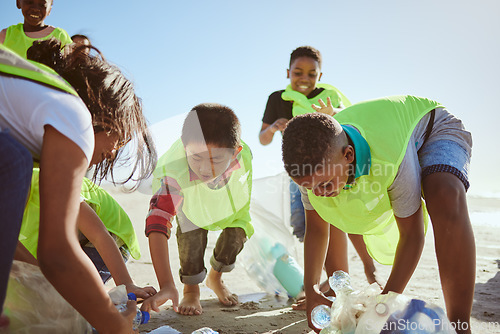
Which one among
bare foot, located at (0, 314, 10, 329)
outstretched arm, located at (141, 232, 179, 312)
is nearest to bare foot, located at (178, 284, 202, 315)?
outstretched arm, located at (141, 232, 179, 312)

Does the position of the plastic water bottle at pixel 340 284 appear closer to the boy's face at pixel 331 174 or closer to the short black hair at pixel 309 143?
the boy's face at pixel 331 174

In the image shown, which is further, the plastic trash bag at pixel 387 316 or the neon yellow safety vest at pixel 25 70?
the plastic trash bag at pixel 387 316

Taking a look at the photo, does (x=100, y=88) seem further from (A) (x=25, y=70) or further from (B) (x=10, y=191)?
(B) (x=10, y=191)

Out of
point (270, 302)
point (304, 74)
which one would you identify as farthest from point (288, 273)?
point (304, 74)

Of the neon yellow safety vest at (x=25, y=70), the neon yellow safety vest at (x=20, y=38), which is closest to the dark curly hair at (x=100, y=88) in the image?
the neon yellow safety vest at (x=25, y=70)

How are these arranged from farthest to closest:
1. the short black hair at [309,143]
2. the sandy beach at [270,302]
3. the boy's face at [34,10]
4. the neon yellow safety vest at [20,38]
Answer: the boy's face at [34,10] → the neon yellow safety vest at [20,38] → the sandy beach at [270,302] → the short black hair at [309,143]

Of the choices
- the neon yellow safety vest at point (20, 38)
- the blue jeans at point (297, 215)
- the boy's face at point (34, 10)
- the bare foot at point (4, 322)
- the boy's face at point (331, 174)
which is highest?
the boy's face at point (34, 10)

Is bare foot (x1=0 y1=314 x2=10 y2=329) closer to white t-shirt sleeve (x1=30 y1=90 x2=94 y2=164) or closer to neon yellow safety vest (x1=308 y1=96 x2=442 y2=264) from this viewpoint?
white t-shirt sleeve (x1=30 y1=90 x2=94 y2=164)

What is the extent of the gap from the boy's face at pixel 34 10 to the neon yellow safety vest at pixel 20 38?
8 cm

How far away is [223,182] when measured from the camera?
255 cm

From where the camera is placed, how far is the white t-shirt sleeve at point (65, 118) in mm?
1005

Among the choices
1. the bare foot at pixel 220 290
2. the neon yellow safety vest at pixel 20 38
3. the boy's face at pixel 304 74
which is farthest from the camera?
the boy's face at pixel 304 74

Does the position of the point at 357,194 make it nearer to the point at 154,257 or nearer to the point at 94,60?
the point at 154,257

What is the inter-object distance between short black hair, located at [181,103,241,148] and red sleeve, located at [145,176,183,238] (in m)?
0.26
